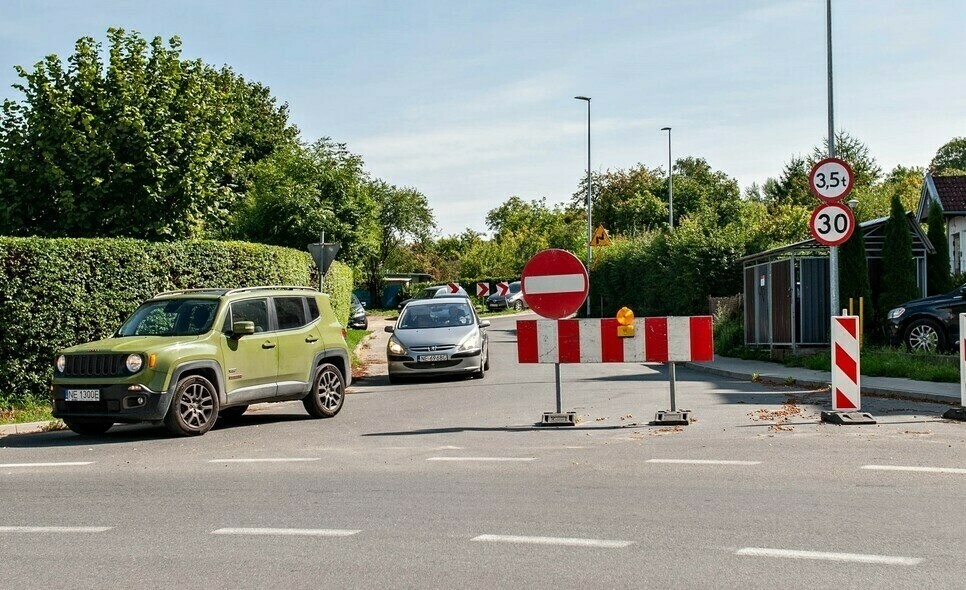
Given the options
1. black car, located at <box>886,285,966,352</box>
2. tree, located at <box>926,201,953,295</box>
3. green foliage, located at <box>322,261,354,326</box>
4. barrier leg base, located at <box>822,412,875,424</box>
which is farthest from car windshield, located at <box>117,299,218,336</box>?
tree, located at <box>926,201,953,295</box>

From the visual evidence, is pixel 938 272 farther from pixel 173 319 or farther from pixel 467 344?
pixel 173 319

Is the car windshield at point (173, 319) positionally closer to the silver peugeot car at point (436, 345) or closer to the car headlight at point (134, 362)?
the car headlight at point (134, 362)

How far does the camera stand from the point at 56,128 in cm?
1933

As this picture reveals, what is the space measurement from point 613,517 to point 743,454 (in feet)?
9.86

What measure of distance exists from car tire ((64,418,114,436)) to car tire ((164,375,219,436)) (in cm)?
96

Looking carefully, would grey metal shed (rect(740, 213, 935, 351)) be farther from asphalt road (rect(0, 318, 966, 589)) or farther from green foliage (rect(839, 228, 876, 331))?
asphalt road (rect(0, 318, 966, 589))

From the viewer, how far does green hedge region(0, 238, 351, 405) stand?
15000 millimetres

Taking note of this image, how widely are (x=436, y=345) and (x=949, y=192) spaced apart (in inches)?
1064

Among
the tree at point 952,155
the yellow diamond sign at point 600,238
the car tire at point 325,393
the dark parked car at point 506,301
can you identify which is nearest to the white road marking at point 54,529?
the car tire at point 325,393

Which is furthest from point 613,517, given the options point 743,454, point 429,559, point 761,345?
point 761,345

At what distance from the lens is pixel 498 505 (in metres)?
7.63

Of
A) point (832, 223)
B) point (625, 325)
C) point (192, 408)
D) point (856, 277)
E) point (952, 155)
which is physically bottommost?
point (192, 408)

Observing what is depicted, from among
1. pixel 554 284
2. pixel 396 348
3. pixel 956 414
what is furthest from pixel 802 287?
pixel 554 284

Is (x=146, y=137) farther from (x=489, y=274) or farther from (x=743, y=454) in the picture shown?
(x=489, y=274)
